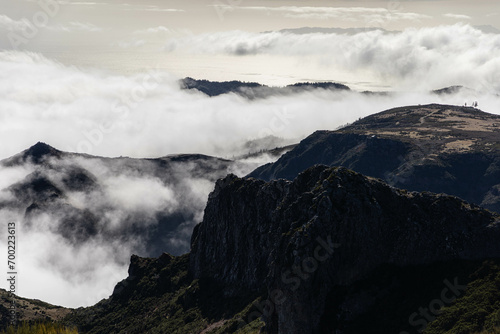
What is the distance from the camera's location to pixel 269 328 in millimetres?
107250

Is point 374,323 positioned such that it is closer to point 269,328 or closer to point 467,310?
point 467,310

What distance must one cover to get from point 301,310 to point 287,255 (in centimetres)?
1302

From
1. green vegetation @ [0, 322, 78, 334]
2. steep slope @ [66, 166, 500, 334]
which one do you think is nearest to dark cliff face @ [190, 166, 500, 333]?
steep slope @ [66, 166, 500, 334]

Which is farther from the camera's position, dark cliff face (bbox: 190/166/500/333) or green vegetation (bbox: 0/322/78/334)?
dark cliff face (bbox: 190/166/500/333)

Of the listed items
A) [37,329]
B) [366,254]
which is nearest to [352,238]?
[366,254]

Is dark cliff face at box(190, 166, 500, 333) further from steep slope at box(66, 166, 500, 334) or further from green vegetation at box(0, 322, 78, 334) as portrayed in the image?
green vegetation at box(0, 322, 78, 334)

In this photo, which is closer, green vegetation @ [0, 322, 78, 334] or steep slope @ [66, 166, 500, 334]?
green vegetation @ [0, 322, 78, 334]

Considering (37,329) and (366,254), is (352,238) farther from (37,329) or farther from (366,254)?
(37,329)

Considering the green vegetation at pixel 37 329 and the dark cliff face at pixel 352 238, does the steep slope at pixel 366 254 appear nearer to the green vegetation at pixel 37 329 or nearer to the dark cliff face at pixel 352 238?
the dark cliff face at pixel 352 238

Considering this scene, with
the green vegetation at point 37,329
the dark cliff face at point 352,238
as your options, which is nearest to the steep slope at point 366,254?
the dark cliff face at point 352,238

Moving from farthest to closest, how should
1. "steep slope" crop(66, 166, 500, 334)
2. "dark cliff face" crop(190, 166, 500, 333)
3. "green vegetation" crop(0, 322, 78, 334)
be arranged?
"dark cliff face" crop(190, 166, 500, 333)
"steep slope" crop(66, 166, 500, 334)
"green vegetation" crop(0, 322, 78, 334)

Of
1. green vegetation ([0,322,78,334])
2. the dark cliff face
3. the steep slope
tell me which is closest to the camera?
green vegetation ([0,322,78,334])

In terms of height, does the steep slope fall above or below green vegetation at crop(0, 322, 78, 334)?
above

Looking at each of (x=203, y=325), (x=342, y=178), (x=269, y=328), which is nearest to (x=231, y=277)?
(x=203, y=325)
